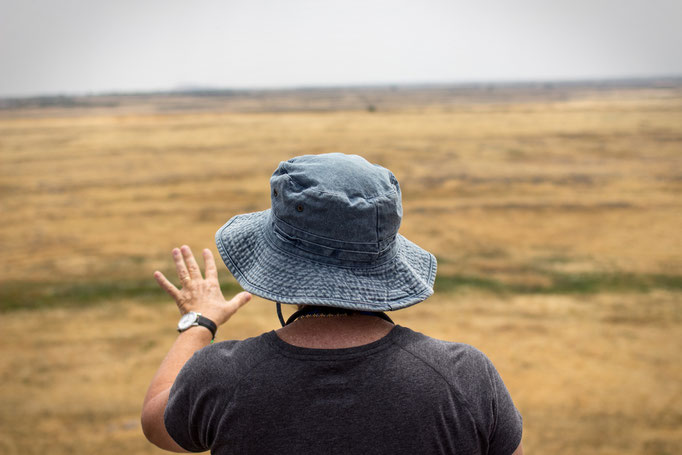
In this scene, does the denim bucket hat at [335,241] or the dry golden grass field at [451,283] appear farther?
the dry golden grass field at [451,283]

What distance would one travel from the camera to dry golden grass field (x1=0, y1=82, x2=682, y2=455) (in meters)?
4.12

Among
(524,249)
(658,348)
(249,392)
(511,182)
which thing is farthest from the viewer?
(511,182)

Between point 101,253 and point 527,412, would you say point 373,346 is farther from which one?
point 101,253

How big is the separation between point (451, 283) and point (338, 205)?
5.81 m

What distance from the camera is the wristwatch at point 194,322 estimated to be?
1413 mm

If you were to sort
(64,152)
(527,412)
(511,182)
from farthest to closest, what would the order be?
(64,152) < (511,182) < (527,412)

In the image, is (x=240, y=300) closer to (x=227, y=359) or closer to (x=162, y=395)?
(x=162, y=395)

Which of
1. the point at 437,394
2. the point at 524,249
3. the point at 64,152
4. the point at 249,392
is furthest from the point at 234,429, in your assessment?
the point at 64,152

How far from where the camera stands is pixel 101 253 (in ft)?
26.2

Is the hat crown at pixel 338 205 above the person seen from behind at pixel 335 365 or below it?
above

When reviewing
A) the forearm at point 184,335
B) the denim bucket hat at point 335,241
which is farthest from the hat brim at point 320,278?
A: the forearm at point 184,335

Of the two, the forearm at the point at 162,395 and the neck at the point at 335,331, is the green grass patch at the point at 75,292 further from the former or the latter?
the neck at the point at 335,331

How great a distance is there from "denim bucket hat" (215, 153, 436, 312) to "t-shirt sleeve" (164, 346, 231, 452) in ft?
0.67

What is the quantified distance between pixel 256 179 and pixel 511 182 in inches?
278
